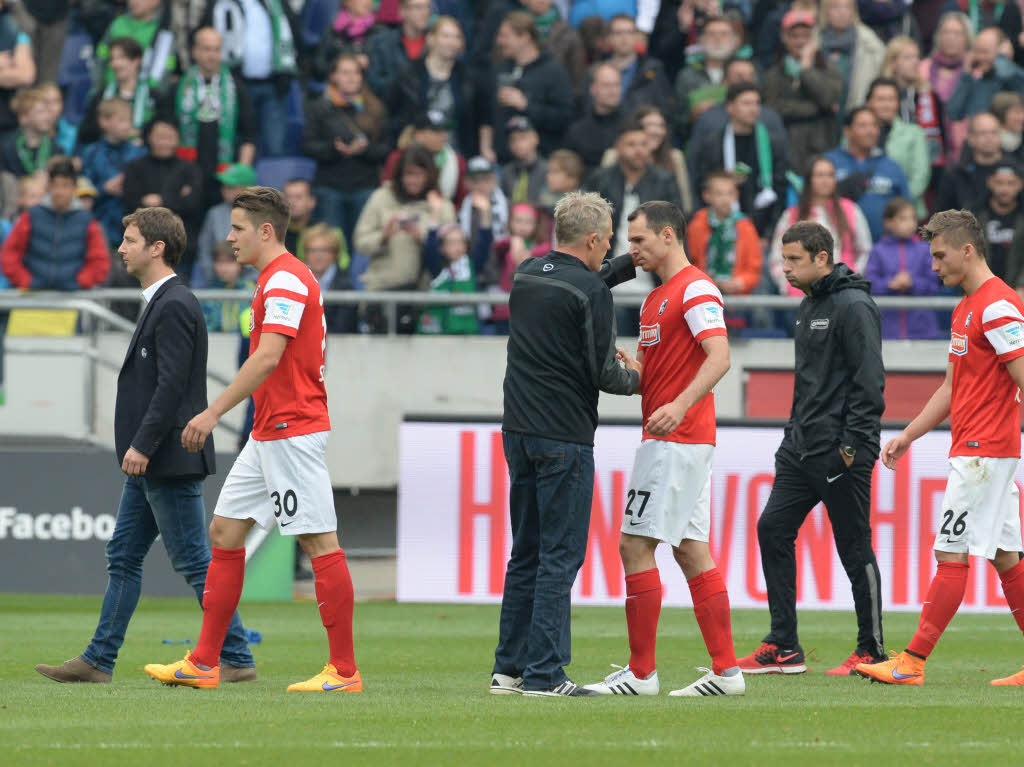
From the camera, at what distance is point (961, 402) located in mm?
8523

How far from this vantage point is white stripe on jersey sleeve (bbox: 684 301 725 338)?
7.87 meters

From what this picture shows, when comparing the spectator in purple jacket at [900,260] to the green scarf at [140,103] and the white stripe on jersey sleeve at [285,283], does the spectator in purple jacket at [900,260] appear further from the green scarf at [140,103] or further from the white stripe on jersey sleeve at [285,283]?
the white stripe on jersey sleeve at [285,283]

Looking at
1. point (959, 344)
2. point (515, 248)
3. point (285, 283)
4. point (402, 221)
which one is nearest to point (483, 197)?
point (515, 248)

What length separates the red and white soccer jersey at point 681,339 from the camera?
7902 millimetres

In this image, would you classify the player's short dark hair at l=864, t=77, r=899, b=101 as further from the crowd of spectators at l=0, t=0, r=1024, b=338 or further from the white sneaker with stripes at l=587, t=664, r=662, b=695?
the white sneaker with stripes at l=587, t=664, r=662, b=695

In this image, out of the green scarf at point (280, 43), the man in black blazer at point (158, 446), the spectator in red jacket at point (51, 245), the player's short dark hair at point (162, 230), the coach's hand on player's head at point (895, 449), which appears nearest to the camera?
the man in black blazer at point (158, 446)

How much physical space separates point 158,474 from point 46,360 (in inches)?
254

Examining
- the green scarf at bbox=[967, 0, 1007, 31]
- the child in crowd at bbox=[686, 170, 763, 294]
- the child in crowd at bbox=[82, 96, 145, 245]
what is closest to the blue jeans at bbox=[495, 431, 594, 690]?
the child in crowd at bbox=[686, 170, 763, 294]

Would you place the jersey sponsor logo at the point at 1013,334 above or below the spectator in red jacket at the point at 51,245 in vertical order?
below

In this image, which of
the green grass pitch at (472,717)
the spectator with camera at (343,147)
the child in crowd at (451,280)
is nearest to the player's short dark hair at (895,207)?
the child in crowd at (451,280)

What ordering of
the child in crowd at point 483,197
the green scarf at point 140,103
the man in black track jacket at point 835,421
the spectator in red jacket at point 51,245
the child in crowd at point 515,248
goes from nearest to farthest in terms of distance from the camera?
the man in black track jacket at point 835,421, the spectator in red jacket at point 51,245, the child in crowd at point 515,248, the child in crowd at point 483,197, the green scarf at point 140,103

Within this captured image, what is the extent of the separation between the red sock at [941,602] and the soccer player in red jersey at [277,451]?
2788mm

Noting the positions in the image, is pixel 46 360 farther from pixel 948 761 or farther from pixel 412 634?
pixel 948 761

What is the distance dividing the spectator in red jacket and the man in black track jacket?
8.21m
